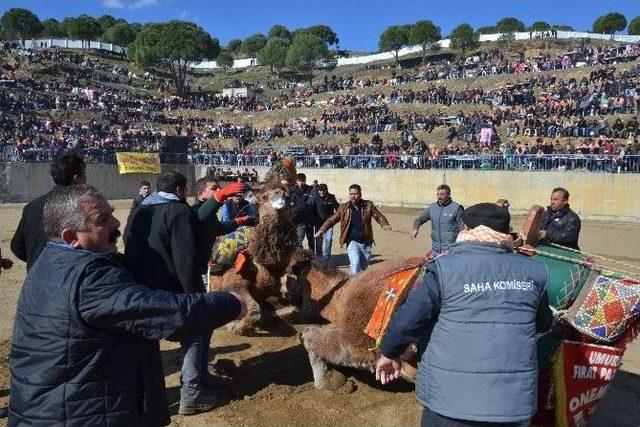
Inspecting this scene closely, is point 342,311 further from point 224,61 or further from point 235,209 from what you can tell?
point 224,61

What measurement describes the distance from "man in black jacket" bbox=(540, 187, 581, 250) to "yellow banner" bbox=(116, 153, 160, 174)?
2733cm

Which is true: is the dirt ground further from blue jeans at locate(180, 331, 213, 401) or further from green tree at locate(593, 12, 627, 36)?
green tree at locate(593, 12, 627, 36)

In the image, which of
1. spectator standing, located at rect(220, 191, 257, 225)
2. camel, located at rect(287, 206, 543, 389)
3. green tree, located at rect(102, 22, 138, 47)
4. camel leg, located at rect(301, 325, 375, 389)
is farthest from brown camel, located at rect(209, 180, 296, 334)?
green tree, located at rect(102, 22, 138, 47)

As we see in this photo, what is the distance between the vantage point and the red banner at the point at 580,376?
13.7 feet

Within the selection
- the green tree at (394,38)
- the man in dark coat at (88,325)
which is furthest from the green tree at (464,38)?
the man in dark coat at (88,325)

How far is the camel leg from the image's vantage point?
5.37 metres

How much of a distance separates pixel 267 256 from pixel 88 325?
12.5 ft

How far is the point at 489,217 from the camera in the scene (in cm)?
318

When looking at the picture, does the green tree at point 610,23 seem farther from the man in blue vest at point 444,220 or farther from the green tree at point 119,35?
the man in blue vest at point 444,220

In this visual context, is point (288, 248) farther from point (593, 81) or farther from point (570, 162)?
point (593, 81)

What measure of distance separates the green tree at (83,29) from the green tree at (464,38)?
54.3m

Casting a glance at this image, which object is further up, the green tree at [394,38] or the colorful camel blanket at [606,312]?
the green tree at [394,38]

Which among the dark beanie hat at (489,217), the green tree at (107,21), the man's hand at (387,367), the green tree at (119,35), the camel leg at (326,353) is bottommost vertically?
the camel leg at (326,353)

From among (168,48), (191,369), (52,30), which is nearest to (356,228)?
(191,369)
